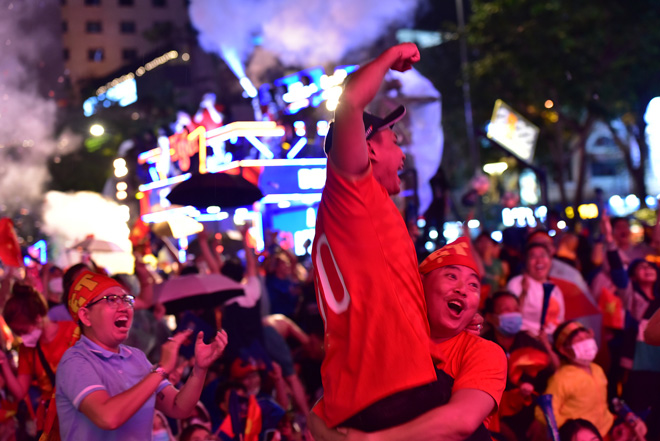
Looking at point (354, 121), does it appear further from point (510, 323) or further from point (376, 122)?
point (510, 323)

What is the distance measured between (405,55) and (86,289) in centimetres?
189

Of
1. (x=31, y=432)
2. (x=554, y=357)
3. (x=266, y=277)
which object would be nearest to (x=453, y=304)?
(x=554, y=357)

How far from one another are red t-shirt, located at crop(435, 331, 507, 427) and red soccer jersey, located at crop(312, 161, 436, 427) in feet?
0.74

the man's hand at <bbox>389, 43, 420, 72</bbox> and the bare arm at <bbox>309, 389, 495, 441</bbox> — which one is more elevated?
the man's hand at <bbox>389, 43, 420, 72</bbox>

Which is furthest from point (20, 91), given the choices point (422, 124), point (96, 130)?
point (96, 130)

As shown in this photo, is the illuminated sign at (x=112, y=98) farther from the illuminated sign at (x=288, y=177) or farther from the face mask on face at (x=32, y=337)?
the face mask on face at (x=32, y=337)

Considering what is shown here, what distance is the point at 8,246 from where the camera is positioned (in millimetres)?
6895

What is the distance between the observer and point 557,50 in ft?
69.4

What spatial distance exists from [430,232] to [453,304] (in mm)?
9462

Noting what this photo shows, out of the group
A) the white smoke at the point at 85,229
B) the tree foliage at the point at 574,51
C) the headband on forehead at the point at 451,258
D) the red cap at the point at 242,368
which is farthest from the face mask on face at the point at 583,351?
the tree foliage at the point at 574,51

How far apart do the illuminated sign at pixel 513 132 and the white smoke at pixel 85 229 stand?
531 centimetres

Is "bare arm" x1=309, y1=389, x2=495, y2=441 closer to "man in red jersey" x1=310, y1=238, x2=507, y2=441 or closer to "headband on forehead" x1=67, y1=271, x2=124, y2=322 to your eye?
"man in red jersey" x1=310, y1=238, x2=507, y2=441

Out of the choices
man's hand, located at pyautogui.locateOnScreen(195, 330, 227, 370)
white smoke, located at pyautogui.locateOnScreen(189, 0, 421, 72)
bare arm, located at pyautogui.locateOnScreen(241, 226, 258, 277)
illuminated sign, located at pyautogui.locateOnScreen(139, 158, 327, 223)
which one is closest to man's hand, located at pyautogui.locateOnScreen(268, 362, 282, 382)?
bare arm, located at pyautogui.locateOnScreen(241, 226, 258, 277)

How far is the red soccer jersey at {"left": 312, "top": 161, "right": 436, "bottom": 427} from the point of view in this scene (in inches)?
84.6
